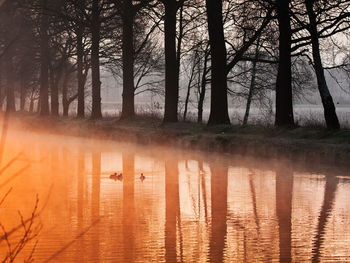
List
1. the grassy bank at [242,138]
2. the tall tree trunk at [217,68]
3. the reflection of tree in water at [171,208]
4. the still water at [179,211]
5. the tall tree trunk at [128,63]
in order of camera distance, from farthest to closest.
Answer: the tall tree trunk at [128,63], the tall tree trunk at [217,68], the grassy bank at [242,138], the reflection of tree in water at [171,208], the still water at [179,211]

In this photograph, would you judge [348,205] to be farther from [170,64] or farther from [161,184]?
[170,64]

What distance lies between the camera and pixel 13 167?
58.2ft

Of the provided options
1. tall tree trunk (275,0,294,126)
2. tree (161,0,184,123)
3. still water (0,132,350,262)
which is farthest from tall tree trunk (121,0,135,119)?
still water (0,132,350,262)

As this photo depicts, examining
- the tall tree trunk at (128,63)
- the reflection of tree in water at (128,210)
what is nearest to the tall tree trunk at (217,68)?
the tall tree trunk at (128,63)

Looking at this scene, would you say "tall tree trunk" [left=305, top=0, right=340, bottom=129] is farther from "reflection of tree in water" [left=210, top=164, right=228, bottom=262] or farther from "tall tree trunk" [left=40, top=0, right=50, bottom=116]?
"tall tree trunk" [left=40, top=0, right=50, bottom=116]

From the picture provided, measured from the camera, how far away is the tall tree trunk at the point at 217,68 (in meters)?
28.0

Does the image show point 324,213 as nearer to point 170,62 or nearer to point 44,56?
point 170,62

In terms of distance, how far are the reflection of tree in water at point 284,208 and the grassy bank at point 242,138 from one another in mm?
1561

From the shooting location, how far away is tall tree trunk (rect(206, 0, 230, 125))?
28.0m

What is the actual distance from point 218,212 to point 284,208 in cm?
116

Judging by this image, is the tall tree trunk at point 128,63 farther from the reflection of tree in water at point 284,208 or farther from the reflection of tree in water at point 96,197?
the reflection of tree in water at point 284,208

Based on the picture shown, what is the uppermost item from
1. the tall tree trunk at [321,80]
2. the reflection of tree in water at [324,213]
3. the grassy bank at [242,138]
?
the tall tree trunk at [321,80]

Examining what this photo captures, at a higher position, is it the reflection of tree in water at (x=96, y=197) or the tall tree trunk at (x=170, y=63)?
the tall tree trunk at (x=170, y=63)

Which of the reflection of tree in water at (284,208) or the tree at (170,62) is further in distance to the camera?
the tree at (170,62)
